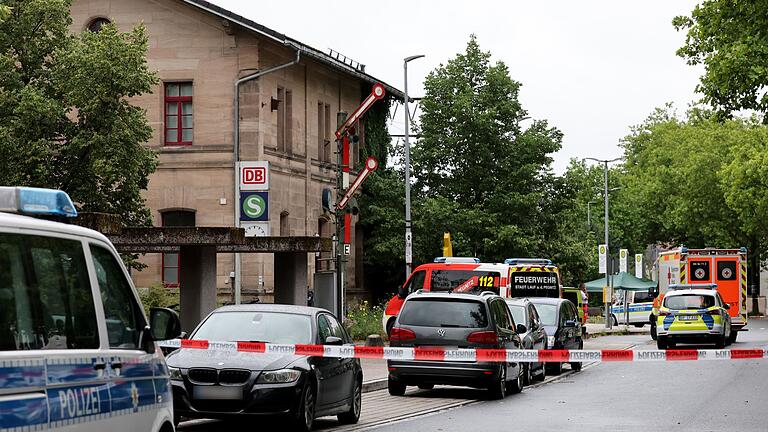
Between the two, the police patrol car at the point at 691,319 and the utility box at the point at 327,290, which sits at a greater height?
the utility box at the point at 327,290

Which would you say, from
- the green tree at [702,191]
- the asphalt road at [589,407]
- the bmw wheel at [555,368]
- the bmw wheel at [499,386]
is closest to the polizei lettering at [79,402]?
the asphalt road at [589,407]

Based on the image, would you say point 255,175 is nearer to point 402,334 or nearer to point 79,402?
point 402,334

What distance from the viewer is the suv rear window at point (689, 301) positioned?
37.2m

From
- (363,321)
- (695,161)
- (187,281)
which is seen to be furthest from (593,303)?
(187,281)

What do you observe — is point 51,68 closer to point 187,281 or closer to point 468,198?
point 187,281

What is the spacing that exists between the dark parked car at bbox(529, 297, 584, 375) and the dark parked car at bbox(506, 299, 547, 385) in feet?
4.41

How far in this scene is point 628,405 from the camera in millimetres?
20297

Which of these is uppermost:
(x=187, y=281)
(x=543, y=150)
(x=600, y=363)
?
(x=543, y=150)

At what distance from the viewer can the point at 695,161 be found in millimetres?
89250

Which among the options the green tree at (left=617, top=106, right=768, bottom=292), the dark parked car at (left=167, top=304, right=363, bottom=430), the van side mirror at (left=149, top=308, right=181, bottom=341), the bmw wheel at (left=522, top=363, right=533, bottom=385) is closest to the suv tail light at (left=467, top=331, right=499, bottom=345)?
the bmw wheel at (left=522, top=363, right=533, bottom=385)

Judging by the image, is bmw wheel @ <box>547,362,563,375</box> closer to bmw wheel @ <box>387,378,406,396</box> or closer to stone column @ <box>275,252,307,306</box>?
stone column @ <box>275,252,307,306</box>

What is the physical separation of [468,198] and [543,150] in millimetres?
3669

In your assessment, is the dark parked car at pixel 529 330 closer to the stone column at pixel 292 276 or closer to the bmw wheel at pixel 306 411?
the stone column at pixel 292 276

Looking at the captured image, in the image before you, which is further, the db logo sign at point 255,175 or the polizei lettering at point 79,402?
the db logo sign at point 255,175
